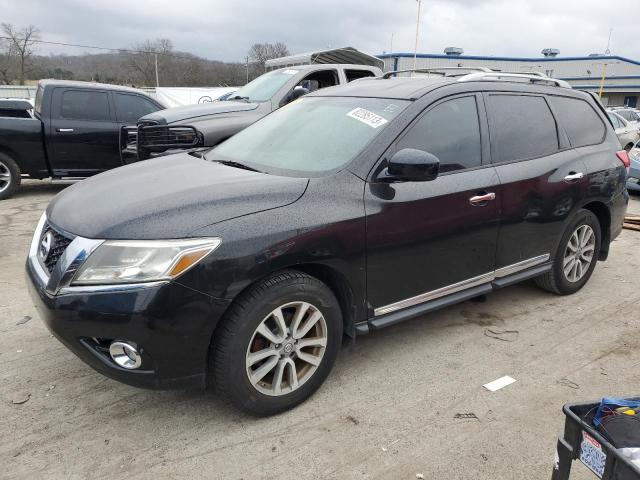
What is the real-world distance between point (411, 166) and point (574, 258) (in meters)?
2.41

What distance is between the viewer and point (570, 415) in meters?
1.65

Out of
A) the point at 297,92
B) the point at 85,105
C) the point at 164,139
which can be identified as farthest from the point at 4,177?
the point at 297,92

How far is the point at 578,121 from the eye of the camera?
4375mm

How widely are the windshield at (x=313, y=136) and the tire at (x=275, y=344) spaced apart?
76 cm

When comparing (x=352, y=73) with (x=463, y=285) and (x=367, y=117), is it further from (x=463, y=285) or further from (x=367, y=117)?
(x=463, y=285)

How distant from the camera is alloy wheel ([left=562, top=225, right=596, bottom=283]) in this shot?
4.36 meters

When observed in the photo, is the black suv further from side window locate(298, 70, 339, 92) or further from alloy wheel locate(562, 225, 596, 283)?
side window locate(298, 70, 339, 92)

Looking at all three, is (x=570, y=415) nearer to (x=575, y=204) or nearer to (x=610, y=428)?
(x=610, y=428)

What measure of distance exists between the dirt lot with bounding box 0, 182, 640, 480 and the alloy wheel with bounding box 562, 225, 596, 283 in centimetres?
54

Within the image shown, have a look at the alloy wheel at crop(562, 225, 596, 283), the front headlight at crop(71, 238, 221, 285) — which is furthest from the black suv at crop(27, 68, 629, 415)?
the alloy wheel at crop(562, 225, 596, 283)

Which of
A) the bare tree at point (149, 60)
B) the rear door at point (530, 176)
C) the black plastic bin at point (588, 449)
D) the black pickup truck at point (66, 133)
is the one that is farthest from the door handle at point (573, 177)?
the bare tree at point (149, 60)

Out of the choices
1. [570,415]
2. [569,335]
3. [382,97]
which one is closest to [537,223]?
[569,335]

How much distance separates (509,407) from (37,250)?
280cm

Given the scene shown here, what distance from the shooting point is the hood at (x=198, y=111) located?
645cm
